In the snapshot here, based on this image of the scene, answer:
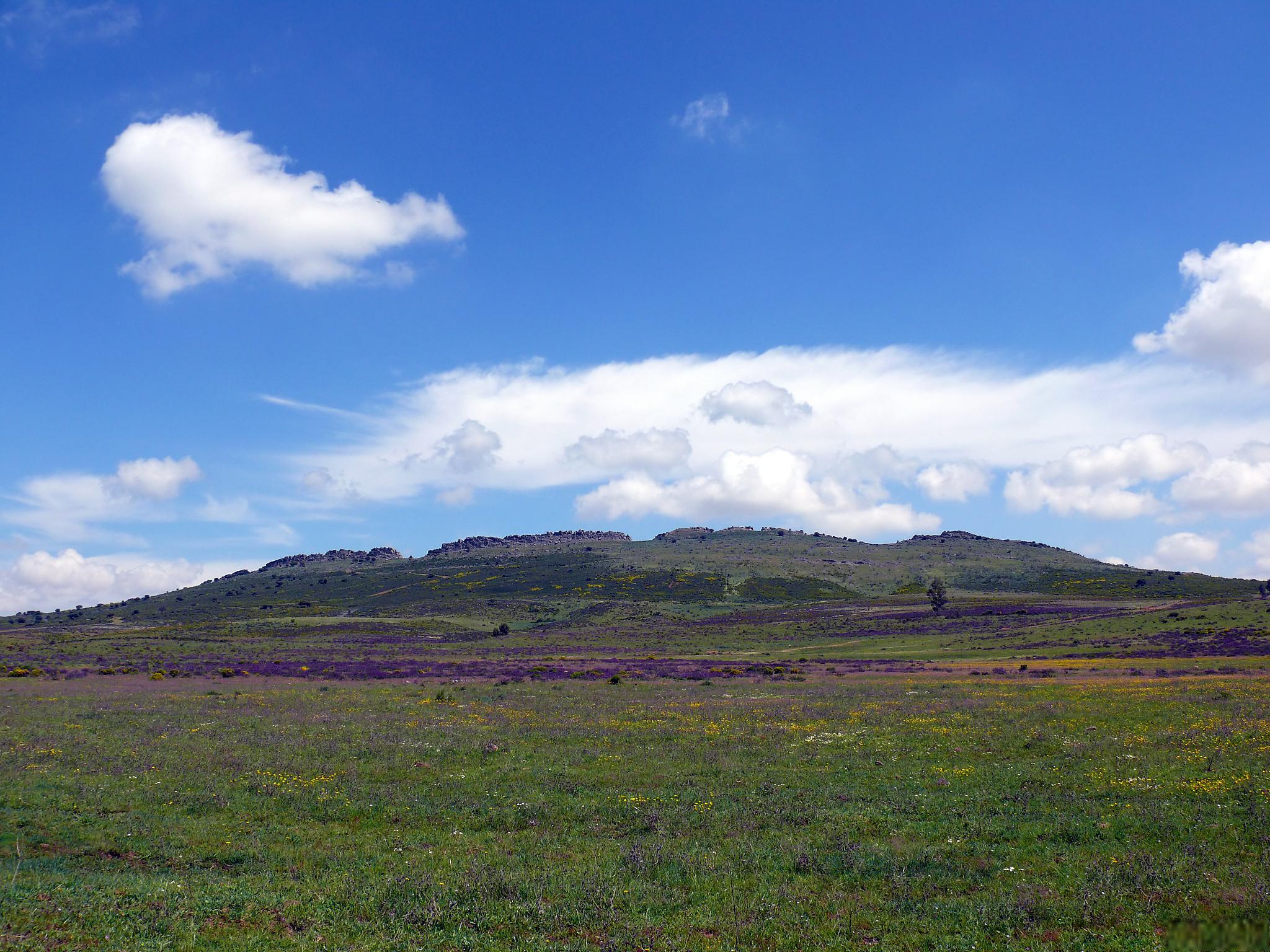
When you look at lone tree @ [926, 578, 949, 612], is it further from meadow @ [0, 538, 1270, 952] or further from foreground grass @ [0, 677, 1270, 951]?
foreground grass @ [0, 677, 1270, 951]

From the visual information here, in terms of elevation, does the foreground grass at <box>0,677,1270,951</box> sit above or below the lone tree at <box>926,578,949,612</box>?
above

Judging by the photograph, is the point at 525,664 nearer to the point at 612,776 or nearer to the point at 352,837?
the point at 612,776

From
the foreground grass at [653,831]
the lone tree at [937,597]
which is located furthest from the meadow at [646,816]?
the lone tree at [937,597]

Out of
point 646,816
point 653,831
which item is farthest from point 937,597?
point 653,831

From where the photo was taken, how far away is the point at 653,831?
18.8 m

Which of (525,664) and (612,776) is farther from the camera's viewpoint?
(525,664)

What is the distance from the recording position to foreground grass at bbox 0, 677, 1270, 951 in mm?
12227

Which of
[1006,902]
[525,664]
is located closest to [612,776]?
[1006,902]

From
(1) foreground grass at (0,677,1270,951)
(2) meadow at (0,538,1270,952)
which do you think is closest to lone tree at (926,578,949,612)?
(2) meadow at (0,538,1270,952)

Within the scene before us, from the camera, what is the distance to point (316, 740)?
1252 inches

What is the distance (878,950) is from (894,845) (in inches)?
224

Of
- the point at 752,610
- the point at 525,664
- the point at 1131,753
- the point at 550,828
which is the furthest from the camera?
the point at 752,610

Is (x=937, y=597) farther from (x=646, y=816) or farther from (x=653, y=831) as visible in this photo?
(x=653, y=831)

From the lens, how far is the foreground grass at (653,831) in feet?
40.1
